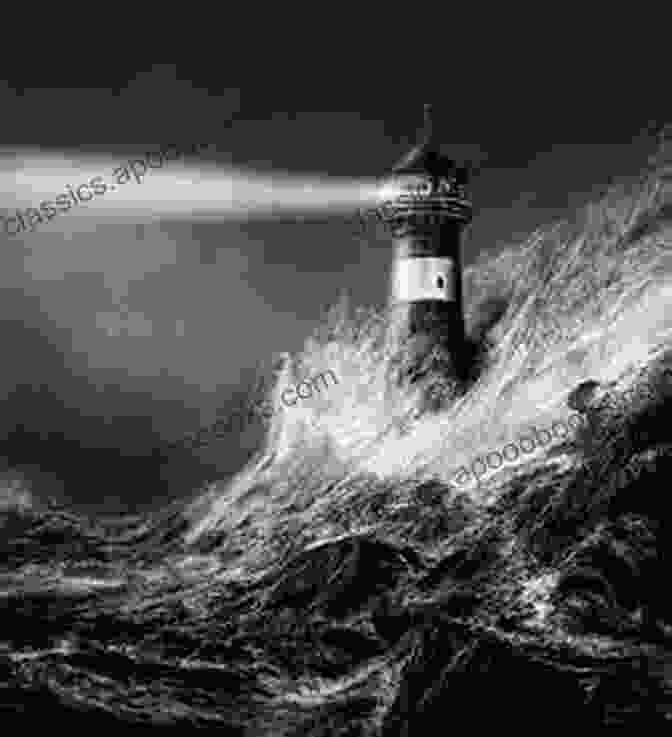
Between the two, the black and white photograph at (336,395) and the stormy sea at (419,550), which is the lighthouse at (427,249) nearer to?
the black and white photograph at (336,395)

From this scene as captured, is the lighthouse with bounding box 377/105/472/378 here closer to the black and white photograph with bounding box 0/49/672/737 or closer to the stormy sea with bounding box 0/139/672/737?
the black and white photograph with bounding box 0/49/672/737

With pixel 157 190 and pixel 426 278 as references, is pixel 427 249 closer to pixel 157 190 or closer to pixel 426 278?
pixel 426 278

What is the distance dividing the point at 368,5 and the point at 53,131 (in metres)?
3.22

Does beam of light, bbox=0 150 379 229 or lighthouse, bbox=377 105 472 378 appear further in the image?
beam of light, bbox=0 150 379 229

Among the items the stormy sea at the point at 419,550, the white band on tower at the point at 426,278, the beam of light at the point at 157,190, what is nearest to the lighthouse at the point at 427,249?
the white band on tower at the point at 426,278

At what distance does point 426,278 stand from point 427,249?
251mm

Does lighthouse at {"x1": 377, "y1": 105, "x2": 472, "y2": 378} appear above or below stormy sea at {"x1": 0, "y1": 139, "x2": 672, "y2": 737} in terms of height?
above

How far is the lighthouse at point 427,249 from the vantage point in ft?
42.4

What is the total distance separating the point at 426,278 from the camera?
42.7 feet

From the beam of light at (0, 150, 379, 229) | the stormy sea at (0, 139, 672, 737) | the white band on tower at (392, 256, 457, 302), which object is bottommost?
the stormy sea at (0, 139, 672, 737)

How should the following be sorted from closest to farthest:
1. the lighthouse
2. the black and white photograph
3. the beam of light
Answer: the black and white photograph
the lighthouse
the beam of light

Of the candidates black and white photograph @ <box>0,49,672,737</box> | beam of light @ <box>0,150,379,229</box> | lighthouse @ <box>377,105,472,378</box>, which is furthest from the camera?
beam of light @ <box>0,150,379,229</box>

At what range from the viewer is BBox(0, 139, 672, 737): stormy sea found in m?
10.9

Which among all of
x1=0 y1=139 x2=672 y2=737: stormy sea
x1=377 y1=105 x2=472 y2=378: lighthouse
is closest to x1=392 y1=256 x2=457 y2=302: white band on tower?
x1=377 y1=105 x2=472 y2=378: lighthouse
